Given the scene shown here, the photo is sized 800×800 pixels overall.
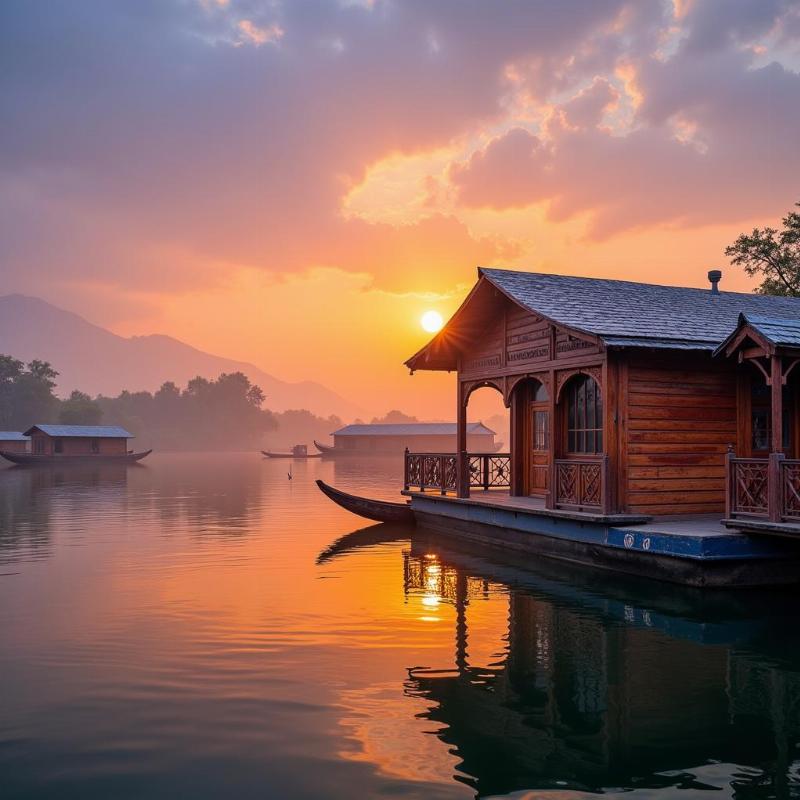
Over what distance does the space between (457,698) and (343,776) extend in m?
2.11

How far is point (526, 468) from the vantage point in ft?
69.3

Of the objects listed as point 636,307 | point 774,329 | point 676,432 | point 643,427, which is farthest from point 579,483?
point 774,329

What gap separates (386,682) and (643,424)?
373 inches

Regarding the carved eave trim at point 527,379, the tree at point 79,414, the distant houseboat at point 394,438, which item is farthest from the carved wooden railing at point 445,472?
the tree at point 79,414

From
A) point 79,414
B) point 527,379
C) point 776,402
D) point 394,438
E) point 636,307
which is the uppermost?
point 79,414

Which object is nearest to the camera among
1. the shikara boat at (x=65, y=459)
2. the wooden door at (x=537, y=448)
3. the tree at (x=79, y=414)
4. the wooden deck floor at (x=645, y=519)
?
the wooden deck floor at (x=645, y=519)

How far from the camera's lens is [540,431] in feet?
67.6

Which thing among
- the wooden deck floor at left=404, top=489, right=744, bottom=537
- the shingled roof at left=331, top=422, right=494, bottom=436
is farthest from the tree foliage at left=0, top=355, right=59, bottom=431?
the wooden deck floor at left=404, top=489, right=744, bottom=537

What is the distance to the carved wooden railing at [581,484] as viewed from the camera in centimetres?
1572

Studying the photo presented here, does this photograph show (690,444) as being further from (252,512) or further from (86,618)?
(252,512)

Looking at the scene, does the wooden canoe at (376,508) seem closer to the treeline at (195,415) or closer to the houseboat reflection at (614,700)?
the houseboat reflection at (614,700)

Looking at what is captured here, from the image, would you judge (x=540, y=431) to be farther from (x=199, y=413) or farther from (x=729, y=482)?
(x=199, y=413)

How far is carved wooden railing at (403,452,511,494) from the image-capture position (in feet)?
74.7

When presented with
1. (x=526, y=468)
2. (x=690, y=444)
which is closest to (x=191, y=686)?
(x=690, y=444)
